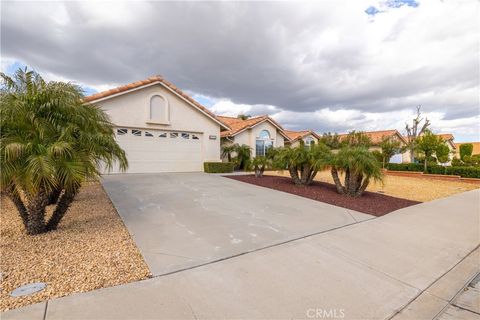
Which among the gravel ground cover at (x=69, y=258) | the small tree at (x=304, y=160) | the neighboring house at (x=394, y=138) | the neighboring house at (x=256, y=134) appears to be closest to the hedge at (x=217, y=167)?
the neighboring house at (x=256, y=134)

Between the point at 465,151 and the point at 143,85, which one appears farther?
the point at 465,151

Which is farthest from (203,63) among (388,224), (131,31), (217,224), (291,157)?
(388,224)

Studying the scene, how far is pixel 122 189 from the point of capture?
8.83 meters

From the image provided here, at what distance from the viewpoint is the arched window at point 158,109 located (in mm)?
14211

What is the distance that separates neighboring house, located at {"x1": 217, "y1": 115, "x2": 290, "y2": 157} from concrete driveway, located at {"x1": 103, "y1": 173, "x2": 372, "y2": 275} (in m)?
10.7

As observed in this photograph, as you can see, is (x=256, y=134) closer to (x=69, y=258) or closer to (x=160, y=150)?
(x=160, y=150)

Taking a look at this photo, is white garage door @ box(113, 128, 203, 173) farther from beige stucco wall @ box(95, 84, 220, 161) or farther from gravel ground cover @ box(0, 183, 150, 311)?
gravel ground cover @ box(0, 183, 150, 311)

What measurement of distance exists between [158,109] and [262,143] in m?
9.77

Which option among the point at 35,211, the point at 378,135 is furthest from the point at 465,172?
the point at 35,211

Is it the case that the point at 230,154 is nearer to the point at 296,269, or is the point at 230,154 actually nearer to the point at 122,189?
the point at 122,189

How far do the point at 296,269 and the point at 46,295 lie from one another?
10.4 ft

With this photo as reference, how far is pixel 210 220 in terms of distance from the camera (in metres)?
5.43

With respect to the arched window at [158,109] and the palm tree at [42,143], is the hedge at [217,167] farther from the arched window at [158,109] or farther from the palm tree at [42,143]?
the palm tree at [42,143]

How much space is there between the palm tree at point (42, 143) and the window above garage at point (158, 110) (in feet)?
31.7
